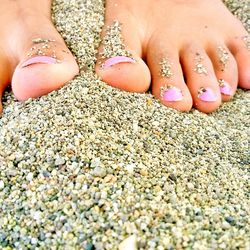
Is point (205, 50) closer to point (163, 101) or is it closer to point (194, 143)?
point (163, 101)

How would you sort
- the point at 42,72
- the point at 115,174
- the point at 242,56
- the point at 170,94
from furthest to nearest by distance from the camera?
the point at 242,56 < the point at 170,94 < the point at 42,72 < the point at 115,174

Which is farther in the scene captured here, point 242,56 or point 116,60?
point 242,56

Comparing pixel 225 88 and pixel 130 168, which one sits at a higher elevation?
pixel 130 168

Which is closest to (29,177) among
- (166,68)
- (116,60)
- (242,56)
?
(116,60)

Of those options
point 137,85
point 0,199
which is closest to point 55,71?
point 137,85

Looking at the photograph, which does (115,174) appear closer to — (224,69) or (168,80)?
(168,80)

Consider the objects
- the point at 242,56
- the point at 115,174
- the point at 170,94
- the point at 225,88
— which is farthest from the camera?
the point at 242,56

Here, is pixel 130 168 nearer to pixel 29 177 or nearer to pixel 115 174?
pixel 115 174
